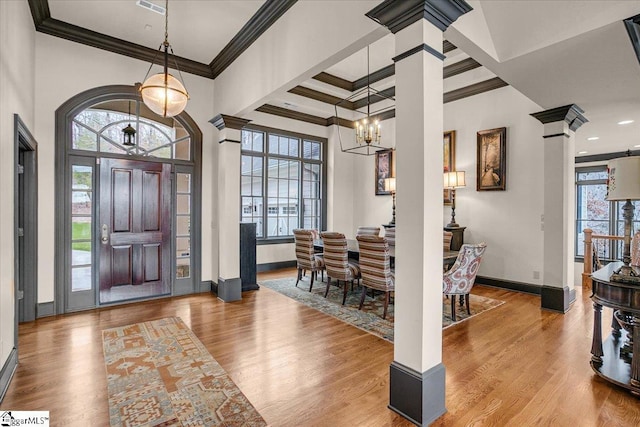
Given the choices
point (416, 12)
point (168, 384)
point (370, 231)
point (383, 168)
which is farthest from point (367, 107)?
point (168, 384)

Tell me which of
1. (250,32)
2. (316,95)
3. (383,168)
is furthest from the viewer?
(383,168)

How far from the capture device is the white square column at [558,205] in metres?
4.23

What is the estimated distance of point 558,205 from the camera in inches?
168

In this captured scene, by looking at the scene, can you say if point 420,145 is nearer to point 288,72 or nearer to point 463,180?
point 288,72

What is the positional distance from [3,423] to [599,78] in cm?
564

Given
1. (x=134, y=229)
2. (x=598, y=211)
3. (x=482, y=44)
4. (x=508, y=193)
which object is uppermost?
(x=482, y=44)

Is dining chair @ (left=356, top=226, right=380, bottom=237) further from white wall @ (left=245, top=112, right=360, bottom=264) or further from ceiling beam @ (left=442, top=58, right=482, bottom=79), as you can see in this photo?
ceiling beam @ (left=442, top=58, right=482, bottom=79)

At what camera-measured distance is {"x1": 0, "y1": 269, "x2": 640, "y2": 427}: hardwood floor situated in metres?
2.15

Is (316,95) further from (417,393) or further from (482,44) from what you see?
(417,393)

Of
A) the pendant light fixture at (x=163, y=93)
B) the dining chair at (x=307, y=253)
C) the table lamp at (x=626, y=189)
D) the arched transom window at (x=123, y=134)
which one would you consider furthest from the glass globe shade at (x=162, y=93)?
the table lamp at (x=626, y=189)

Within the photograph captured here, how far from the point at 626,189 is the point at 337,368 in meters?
2.68

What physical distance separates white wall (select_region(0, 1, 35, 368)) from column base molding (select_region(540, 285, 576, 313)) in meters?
5.76

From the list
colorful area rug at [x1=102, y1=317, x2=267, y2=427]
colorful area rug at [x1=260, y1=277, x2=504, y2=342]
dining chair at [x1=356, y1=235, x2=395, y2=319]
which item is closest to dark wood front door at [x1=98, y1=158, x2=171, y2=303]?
colorful area rug at [x1=102, y1=317, x2=267, y2=427]

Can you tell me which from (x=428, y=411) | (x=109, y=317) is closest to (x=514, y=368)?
(x=428, y=411)
